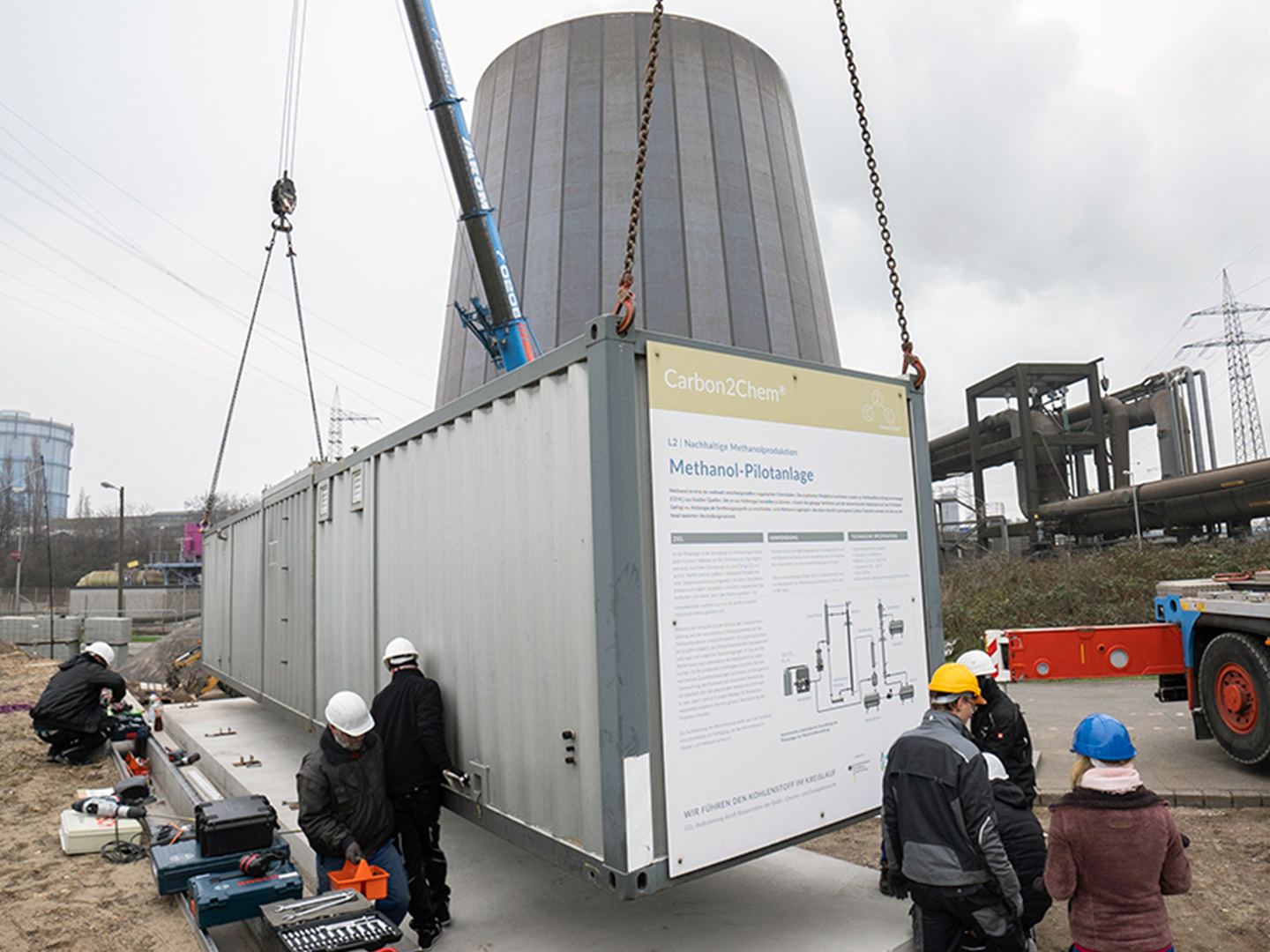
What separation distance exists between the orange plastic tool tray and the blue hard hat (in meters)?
3.68

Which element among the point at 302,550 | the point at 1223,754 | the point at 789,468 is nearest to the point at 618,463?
the point at 789,468

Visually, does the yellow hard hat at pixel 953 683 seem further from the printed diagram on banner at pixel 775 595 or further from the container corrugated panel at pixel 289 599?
the container corrugated panel at pixel 289 599

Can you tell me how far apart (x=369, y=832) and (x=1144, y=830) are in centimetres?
403

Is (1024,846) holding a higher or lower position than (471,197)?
lower

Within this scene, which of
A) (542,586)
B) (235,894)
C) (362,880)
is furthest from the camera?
(235,894)

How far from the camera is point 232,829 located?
18.1 ft

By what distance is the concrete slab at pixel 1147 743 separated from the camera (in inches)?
284

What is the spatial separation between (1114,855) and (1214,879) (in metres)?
3.49

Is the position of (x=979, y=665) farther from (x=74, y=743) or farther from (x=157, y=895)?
(x=74, y=743)

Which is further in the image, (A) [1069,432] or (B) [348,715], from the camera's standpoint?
(A) [1069,432]

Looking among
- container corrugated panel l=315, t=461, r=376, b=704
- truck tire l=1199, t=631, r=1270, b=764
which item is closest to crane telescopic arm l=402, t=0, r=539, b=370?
container corrugated panel l=315, t=461, r=376, b=704

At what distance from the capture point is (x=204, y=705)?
13.6m

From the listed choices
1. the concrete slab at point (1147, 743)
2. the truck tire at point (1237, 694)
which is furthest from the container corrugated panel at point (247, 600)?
the truck tire at point (1237, 694)

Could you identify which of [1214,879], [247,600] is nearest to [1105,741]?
[1214,879]
